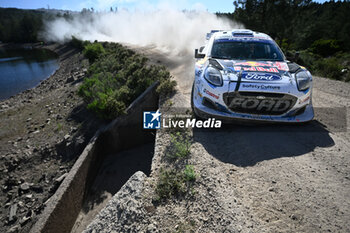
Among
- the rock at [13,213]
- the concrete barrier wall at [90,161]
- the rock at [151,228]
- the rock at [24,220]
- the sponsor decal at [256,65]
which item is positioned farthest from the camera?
the rock at [13,213]

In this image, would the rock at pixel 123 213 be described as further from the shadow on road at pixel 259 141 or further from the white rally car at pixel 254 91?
the white rally car at pixel 254 91

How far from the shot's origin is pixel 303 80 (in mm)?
3592

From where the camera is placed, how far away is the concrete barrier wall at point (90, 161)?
412 cm

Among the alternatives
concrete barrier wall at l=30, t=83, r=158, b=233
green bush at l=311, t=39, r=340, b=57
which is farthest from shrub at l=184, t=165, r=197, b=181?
green bush at l=311, t=39, r=340, b=57

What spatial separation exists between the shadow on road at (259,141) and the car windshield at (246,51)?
173 centimetres

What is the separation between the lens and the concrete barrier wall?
4.12 metres

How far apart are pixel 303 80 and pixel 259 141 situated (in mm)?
1458

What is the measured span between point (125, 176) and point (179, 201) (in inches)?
169

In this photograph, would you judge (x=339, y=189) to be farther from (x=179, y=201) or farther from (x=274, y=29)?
(x=274, y=29)

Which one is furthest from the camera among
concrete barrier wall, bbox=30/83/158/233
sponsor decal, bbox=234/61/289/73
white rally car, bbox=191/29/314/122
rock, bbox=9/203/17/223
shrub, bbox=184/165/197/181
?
rock, bbox=9/203/17/223

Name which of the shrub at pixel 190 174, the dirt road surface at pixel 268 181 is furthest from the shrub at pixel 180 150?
the shrub at pixel 190 174

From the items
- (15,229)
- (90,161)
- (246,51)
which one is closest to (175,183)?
(246,51)

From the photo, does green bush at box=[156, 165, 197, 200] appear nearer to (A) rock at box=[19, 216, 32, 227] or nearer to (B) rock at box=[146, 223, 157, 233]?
(B) rock at box=[146, 223, 157, 233]

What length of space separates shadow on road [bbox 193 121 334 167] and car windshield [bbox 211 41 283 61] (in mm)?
1732
